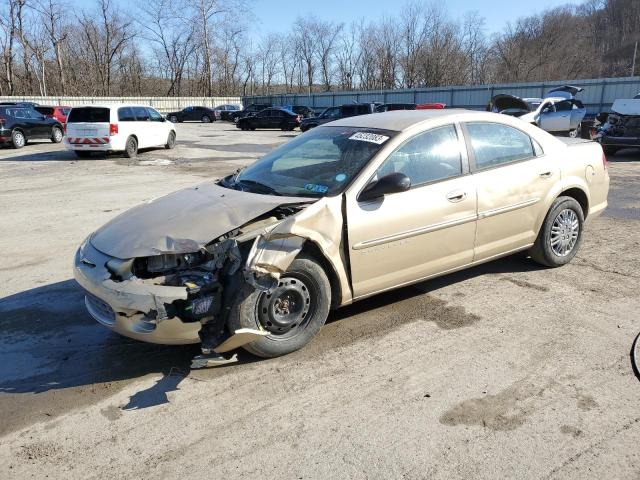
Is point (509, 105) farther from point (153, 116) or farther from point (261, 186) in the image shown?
point (261, 186)

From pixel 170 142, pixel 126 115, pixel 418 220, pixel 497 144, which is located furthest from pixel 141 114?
pixel 418 220

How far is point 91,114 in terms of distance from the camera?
1622cm

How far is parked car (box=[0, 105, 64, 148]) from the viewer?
64.5ft

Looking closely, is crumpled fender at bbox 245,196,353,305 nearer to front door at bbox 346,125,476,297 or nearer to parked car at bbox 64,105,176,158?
front door at bbox 346,125,476,297

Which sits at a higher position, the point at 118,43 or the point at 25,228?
the point at 118,43

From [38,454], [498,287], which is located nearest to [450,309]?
[498,287]

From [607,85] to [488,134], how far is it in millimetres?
28115

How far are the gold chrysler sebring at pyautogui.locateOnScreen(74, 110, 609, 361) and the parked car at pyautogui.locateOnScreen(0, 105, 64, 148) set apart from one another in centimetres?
1892

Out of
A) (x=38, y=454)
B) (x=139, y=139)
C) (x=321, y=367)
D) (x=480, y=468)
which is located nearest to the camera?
(x=480, y=468)

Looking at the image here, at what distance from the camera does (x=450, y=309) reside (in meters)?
4.49

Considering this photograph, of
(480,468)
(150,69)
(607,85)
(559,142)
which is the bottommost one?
(480,468)

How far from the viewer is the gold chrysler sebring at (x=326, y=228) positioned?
3357 millimetres

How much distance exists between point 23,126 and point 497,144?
68.4ft

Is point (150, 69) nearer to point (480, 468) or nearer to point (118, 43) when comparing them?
point (118, 43)
